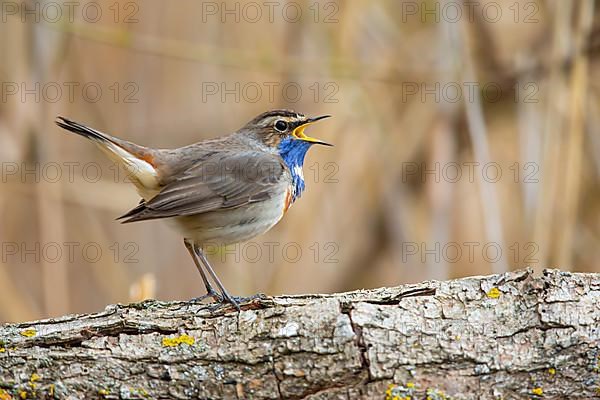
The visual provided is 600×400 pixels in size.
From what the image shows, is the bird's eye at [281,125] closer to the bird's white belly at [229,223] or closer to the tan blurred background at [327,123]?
the tan blurred background at [327,123]

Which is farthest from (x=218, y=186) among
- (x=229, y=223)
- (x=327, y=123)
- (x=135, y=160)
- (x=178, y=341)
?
(x=178, y=341)

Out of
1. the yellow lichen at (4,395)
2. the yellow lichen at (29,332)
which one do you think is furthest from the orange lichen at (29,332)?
the yellow lichen at (4,395)

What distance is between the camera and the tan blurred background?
547 cm

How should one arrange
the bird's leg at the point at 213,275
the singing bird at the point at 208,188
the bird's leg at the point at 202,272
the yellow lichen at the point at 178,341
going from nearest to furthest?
the yellow lichen at the point at 178,341 < the bird's leg at the point at 213,275 < the singing bird at the point at 208,188 < the bird's leg at the point at 202,272

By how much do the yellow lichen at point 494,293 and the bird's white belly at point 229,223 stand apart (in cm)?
177

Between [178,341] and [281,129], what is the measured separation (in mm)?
2355

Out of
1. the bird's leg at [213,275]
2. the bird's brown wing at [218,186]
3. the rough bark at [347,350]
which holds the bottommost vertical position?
the rough bark at [347,350]

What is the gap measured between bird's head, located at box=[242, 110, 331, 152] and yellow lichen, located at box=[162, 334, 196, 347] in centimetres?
226

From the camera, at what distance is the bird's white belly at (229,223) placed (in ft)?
15.4

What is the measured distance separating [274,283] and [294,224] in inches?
18.2

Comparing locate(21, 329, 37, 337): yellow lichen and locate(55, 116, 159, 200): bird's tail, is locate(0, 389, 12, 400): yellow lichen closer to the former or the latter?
locate(21, 329, 37, 337): yellow lichen

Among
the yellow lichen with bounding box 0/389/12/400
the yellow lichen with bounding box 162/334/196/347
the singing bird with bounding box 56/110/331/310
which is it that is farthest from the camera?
the singing bird with bounding box 56/110/331/310

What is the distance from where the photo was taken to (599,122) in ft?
18.5

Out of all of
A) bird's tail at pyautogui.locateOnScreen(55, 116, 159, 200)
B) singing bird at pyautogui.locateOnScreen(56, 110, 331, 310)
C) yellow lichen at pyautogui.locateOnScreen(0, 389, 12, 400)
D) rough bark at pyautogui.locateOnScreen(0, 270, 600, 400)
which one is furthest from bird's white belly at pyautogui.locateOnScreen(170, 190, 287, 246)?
yellow lichen at pyautogui.locateOnScreen(0, 389, 12, 400)
